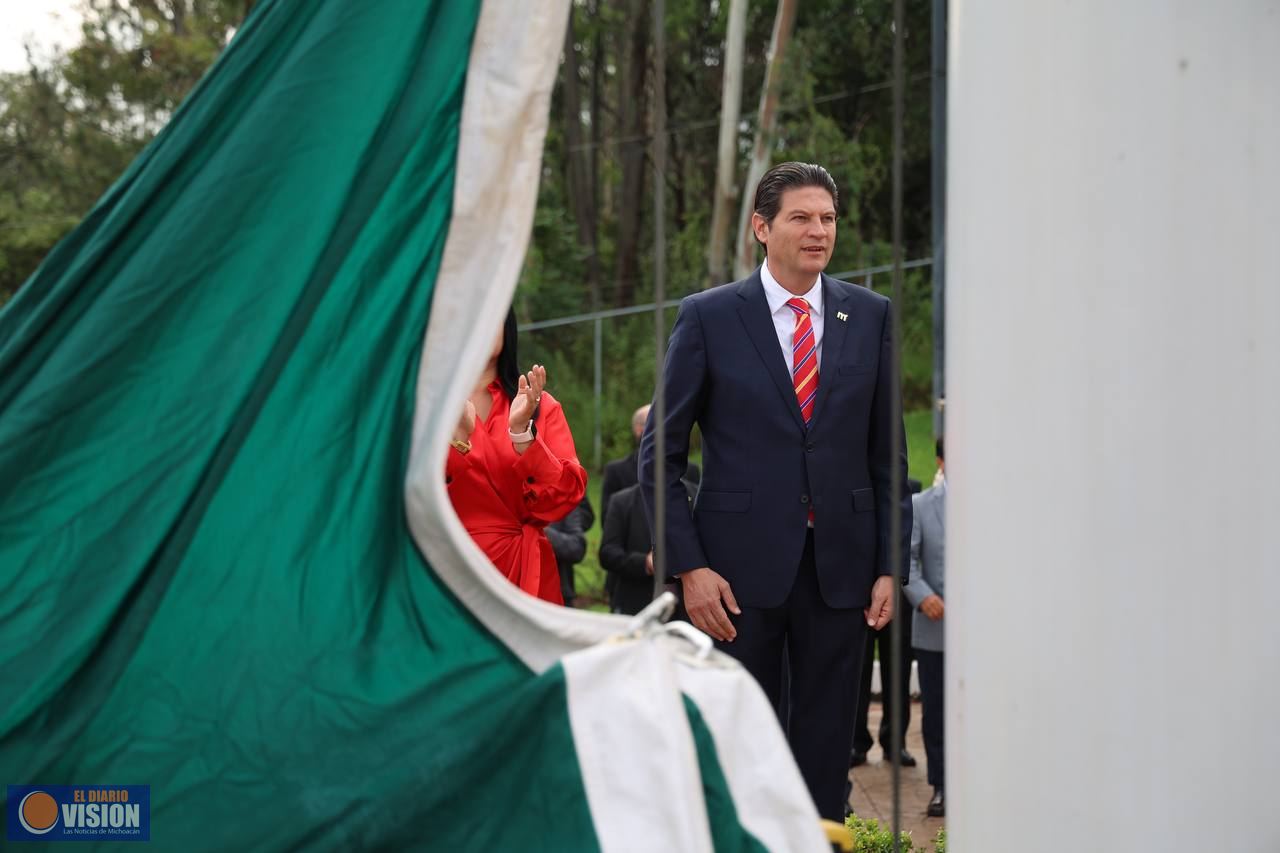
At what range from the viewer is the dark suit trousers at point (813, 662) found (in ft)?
13.0

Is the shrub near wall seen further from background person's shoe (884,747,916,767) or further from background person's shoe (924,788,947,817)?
background person's shoe (884,747,916,767)

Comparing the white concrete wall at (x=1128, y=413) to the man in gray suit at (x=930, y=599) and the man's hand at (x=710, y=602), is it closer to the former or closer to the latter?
the man's hand at (x=710, y=602)

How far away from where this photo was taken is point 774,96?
17016mm

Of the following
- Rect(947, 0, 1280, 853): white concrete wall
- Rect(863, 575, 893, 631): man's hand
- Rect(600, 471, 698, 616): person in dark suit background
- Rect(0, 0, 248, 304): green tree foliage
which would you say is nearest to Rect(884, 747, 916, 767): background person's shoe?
Rect(600, 471, 698, 616): person in dark suit background

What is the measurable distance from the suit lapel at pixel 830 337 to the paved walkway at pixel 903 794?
2.00 metres

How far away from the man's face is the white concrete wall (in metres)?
1.58

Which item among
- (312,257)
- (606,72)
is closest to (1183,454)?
(312,257)

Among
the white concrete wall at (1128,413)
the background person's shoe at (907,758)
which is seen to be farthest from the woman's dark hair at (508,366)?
the background person's shoe at (907,758)

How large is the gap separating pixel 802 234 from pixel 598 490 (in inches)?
500

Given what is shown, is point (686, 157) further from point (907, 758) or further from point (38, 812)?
point (38, 812)

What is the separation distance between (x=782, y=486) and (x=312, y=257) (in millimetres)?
1837

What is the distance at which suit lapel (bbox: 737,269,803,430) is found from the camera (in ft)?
12.9

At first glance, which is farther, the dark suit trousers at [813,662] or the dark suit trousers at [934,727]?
the dark suit trousers at [934,727]

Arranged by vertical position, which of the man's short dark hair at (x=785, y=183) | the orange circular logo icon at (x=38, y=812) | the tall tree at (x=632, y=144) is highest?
the tall tree at (x=632, y=144)
